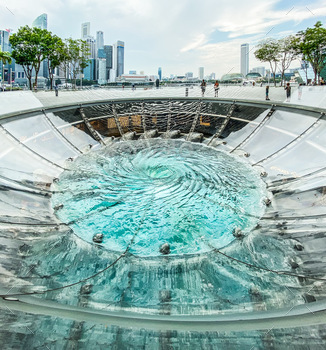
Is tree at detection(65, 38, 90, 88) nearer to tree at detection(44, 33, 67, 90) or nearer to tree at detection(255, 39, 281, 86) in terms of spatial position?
tree at detection(44, 33, 67, 90)

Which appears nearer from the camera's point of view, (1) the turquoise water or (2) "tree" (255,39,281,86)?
(1) the turquoise water

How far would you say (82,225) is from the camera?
25.3 feet

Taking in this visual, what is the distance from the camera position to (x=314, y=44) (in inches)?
1309

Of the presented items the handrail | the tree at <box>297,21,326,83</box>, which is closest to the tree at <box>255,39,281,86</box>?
the tree at <box>297,21,326,83</box>

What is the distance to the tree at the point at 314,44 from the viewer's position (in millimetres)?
32750

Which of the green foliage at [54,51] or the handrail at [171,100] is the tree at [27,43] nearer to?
the green foliage at [54,51]

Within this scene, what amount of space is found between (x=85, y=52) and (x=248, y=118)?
1477 inches

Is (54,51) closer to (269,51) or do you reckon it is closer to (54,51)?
(54,51)

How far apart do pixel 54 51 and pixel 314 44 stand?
3912 centimetres

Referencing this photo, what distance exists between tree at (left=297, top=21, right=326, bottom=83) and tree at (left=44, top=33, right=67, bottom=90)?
3597 centimetres

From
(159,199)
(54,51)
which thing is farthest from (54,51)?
(159,199)

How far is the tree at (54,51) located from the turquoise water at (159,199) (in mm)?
29685

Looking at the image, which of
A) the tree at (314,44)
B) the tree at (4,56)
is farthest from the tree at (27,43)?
the tree at (314,44)

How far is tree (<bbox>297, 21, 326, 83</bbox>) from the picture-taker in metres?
32.8
